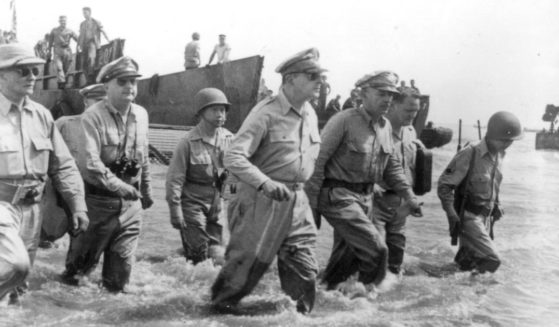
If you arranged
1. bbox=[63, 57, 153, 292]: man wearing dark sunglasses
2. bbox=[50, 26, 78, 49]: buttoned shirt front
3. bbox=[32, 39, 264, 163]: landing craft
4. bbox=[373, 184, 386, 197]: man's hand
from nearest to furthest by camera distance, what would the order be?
bbox=[63, 57, 153, 292]: man wearing dark sunglasses
bbox=[373, 184, 386, 197]: man's hand
bbox=[32, 39, 264, 163]: landing craft
bbox=[50, 26, 78, 49]: buttoned shirt front

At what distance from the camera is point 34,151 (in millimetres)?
5043

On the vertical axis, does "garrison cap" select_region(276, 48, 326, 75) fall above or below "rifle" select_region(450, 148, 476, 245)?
above

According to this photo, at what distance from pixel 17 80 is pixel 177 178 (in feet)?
9.02

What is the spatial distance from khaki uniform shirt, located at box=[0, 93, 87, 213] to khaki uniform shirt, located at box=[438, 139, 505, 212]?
4125mm

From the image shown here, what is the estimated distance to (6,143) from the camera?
484cm

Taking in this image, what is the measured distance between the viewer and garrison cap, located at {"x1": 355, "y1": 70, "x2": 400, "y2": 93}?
6.53m

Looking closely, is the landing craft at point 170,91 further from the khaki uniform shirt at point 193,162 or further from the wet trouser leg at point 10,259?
the wet trouser leg at point 10,259

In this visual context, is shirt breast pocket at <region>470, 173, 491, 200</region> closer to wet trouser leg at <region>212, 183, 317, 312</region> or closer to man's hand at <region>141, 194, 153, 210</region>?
wet trouser leg at <region>212, 183, 317, 312</region>

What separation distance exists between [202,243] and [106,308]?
1909mm

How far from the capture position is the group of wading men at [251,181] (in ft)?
16.5

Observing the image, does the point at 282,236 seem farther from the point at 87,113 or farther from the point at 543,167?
the point at 543,167

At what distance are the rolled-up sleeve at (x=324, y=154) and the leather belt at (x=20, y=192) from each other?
237cm

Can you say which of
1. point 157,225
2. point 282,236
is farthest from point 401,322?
point 157,225

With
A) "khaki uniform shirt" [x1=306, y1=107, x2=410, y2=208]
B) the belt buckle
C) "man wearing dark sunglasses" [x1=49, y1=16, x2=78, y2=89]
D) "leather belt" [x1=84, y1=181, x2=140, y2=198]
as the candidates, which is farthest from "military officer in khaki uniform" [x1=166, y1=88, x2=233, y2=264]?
"man wearing dark sunglasses" [x1=49, y1=16, x2=78, y2=89]
